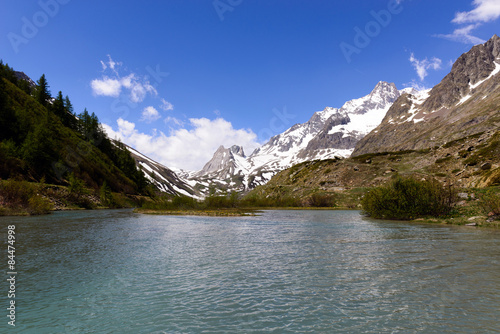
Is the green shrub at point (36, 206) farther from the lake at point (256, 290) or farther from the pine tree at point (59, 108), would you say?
the pine tree at point (59, 108)

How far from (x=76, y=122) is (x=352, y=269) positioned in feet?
675

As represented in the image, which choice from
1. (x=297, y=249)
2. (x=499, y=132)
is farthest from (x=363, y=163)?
(x=297, y=249)

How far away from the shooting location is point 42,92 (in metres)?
161

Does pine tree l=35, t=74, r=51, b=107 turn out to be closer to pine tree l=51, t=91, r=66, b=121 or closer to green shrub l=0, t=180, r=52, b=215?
pine tree l=51, t=91, r=66, b=121

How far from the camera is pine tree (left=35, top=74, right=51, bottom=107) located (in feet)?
520

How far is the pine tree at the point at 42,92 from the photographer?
158613mm

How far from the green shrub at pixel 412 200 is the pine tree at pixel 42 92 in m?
182

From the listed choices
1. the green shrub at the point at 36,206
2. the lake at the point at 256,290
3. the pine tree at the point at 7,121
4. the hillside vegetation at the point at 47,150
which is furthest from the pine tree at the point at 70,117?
the lake at the point at 256,290

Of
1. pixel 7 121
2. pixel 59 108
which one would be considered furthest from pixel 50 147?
pixel 59 108

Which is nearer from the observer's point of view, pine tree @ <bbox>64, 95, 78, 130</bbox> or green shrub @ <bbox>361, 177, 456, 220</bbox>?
A: green shrub @ <bbox>361, 177, 456, 220</bbox>

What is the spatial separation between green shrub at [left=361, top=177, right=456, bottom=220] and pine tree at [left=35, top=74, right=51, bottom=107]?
182 metres

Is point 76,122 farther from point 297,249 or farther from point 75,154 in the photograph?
point 297,249

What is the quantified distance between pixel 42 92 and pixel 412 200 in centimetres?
19329

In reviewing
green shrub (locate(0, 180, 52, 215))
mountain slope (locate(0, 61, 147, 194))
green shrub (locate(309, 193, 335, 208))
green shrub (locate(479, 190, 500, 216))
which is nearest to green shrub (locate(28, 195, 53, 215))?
green shrub (locate(0, 180, 52, 215))
